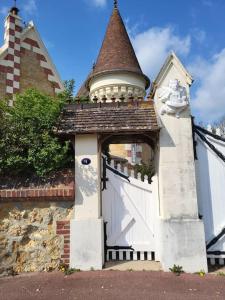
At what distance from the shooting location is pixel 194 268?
5113 mm

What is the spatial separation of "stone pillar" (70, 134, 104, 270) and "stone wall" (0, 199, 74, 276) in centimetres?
25

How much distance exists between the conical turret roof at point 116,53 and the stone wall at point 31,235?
915 cm

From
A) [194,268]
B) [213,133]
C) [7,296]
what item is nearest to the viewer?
[7,296]

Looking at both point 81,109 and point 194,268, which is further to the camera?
point 81,109

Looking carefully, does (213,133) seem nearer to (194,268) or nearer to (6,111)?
(194,268)

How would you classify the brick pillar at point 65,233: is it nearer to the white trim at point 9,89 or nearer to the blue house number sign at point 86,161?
the blue house number sign at point 86,161

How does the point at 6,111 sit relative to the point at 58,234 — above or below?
above

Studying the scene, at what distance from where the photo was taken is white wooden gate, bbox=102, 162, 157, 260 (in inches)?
233

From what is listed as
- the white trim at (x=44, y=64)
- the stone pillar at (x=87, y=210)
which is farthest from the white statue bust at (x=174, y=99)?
the white trim at (x=44, y=64)

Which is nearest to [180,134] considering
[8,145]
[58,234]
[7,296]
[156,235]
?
[156,235]

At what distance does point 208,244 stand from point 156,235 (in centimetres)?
105

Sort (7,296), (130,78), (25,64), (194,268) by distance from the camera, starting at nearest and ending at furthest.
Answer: (7,296) < (194,268) < (25,64) < (130,78)

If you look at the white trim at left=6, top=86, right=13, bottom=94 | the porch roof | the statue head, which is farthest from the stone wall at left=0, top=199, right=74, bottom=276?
the white trim at left=6, top=86, right=13, bottom=94

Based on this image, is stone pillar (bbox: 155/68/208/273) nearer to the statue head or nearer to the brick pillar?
the statue head
